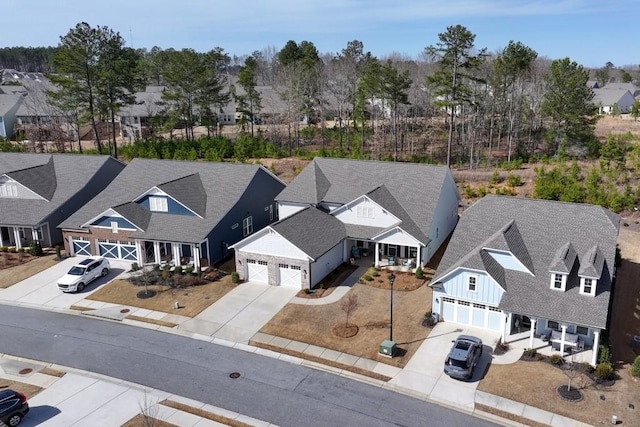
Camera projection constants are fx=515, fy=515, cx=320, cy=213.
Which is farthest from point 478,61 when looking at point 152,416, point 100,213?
point 152,416

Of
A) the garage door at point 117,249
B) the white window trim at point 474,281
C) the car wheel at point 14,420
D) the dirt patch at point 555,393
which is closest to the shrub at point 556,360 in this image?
the dirt patch at point 555,393

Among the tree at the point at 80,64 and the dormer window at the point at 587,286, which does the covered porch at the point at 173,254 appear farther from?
the tree at the point at 80,64

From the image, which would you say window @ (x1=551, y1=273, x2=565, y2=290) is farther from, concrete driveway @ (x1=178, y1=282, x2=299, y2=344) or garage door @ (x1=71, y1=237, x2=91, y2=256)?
garage door @ (x1=71, y1=237, x2=91, y2=256)

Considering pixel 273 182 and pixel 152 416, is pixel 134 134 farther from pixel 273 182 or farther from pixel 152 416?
pixel 152 416

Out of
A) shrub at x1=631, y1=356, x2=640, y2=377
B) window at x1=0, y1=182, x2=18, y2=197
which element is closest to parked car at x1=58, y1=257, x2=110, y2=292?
window at x1=0, y1=182, x2=18, y2=197

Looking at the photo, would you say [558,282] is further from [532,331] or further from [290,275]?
[290,275]

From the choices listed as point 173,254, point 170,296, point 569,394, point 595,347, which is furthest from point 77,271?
point 595,347

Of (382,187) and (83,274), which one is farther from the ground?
(382,187)
